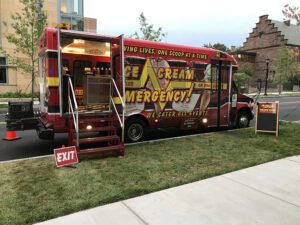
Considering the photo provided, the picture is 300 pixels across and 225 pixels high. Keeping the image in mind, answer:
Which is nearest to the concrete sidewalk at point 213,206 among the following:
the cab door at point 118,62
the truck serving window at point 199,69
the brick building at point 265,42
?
the cab door at point 118,62

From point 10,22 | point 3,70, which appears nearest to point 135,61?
point 3,70

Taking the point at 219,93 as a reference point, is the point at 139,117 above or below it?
below

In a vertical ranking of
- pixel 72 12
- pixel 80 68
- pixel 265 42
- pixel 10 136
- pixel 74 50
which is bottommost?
pixel 10 136

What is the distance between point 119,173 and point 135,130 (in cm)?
306

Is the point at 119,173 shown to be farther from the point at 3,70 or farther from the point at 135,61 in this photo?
the point at 3,70

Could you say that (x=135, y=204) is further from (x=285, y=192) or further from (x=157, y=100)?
(x=157, y=100)

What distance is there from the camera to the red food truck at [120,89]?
289 inches

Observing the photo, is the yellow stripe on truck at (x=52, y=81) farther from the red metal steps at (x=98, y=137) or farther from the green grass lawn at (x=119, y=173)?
the green grass lawn at (x=119, y=173)

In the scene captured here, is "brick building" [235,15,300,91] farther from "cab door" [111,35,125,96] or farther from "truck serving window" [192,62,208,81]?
"cab door" [111,35,125,96]

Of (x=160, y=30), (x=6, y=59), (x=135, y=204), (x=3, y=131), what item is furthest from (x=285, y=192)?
(x=6, y=59)

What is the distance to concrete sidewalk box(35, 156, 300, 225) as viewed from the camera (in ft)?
13.0

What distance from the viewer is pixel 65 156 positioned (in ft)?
20.2

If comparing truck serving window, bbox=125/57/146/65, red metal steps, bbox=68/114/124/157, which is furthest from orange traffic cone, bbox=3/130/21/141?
truck serving window, bbox=125/57/146/65

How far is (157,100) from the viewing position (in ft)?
29.2
